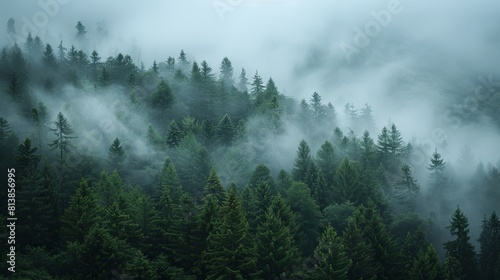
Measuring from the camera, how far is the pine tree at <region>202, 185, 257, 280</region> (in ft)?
129

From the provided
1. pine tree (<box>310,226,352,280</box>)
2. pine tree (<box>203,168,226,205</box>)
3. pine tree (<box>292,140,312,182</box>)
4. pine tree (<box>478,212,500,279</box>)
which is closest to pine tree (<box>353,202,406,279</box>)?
pine tree (<box>310,226,352,280</box>)

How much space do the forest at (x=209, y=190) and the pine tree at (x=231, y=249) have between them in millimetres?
143

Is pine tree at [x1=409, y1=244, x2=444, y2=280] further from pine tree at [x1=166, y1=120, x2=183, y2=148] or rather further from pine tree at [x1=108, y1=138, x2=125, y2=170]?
pine tree at [x1=108, y1=138, x2=125, y2=170]

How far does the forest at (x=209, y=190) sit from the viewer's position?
4131cm

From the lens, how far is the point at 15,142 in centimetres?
6888

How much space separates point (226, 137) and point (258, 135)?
7.12 metres

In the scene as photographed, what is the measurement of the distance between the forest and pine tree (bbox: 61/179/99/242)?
0.12 metres

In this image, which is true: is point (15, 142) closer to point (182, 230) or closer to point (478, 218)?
point (182, 230)

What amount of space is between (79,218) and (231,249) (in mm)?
17817

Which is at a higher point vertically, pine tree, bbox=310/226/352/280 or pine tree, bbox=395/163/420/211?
pine tree, bbox=395/163/420/211

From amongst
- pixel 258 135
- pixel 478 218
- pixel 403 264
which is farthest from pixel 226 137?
pixel 478 218

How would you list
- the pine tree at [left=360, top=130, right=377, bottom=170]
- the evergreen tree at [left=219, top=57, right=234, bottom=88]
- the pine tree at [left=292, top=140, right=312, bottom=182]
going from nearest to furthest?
the pine tree at [left=292, top=140, right=312, bottom=182] → the pine tree at [left=360, top=130, right=377, bottom=170] → the evergreen tree at [left=219, top=57, right=234, bottom=88]

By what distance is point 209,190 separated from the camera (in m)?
53.3

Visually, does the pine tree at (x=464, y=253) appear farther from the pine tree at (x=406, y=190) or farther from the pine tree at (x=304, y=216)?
the pine tree at (x=304, y=216)
